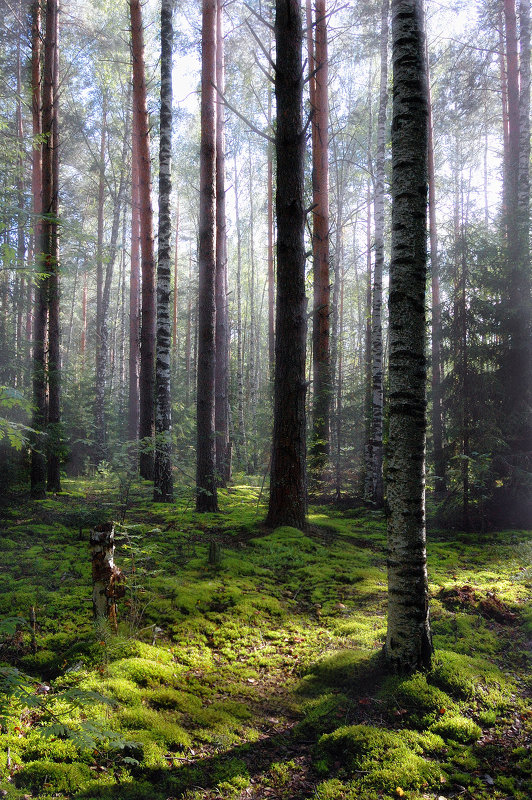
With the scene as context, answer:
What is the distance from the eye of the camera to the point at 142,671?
3.25 metres

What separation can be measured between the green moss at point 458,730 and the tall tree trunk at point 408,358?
41 centimetres

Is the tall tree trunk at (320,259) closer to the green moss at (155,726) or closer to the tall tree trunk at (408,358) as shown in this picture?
the tall tree trunk at (408,358)

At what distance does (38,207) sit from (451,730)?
16769 millimetres

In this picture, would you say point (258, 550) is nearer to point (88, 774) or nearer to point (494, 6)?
point (88, 774)

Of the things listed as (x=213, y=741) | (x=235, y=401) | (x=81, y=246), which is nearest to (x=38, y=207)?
(x=235, y=401)

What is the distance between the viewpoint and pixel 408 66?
320 cm

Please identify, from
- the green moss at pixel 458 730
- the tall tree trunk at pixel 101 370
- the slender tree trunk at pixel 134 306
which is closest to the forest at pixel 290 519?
the green moss at pixel 458 730

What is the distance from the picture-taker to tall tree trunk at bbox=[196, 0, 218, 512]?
8.74 meters

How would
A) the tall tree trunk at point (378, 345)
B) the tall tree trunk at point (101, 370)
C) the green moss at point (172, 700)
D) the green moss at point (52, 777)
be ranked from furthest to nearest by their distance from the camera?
the tall tree trunk at point (101, 370) → the tall tree trunk at point (378, 345) → the green moss at point (172, 700) → the green moss at point (52, 777)

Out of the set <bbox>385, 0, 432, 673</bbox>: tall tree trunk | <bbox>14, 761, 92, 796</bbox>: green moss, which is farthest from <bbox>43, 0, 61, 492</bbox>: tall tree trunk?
<bbox>385, 0, 432, 673</bbox>: tall tree trunk

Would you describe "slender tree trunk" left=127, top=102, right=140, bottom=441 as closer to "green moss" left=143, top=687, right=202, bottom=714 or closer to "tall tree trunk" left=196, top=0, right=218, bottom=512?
"tall tree trunk" left=196, top=0, right=218, bottom=512

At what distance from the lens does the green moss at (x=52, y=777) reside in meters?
2.17

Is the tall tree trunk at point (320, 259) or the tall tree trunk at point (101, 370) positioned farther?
the tall tree trunk at point (101, 370)

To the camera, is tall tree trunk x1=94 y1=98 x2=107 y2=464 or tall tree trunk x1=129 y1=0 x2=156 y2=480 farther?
tall tree trunk x1=94 y1=98 x2=107 y2=464
